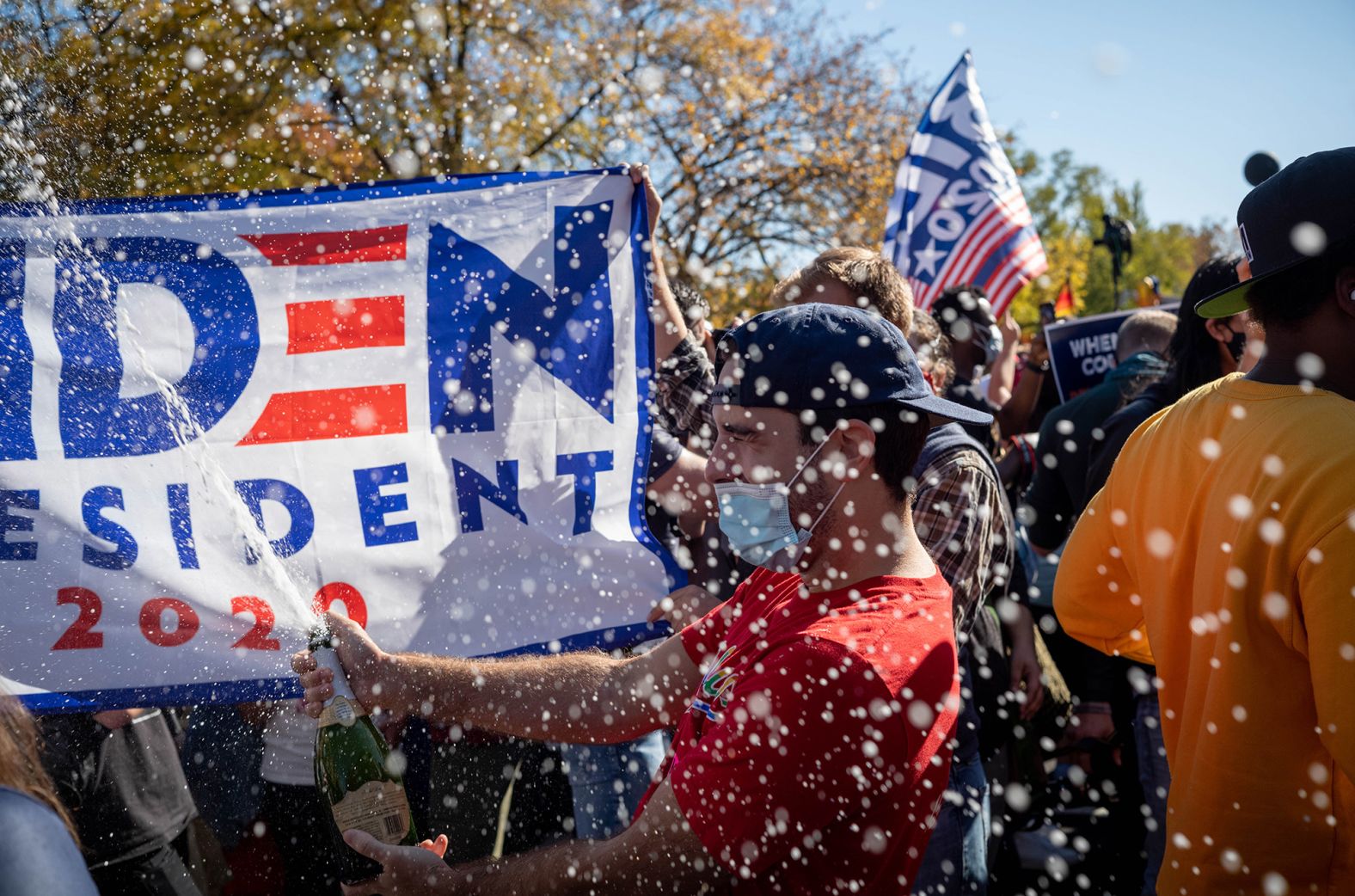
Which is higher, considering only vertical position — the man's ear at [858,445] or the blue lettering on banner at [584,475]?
the man's ear at [858,445]

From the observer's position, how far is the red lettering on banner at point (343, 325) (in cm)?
327

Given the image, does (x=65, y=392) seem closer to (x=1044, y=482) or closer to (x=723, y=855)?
(x=723, y=855)

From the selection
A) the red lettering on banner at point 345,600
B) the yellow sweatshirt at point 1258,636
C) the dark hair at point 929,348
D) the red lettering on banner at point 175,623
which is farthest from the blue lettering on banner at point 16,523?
the yellow sweatshirt at point 1258,636

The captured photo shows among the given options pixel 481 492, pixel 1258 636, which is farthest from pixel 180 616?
pixel 1258 636

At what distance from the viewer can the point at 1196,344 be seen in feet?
11.3

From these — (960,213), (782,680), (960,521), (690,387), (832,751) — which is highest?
(960,213)

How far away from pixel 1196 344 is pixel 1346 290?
1711 millimetres

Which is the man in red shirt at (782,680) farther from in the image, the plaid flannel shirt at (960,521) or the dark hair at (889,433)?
the plaid flannel shirt at (960,521)

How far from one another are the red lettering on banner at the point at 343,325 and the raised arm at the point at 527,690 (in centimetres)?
112

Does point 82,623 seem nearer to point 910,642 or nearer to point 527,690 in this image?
point 527,690

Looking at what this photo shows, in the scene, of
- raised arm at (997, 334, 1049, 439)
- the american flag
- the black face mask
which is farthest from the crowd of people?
raised arm at (997, 334, 1049, 439)

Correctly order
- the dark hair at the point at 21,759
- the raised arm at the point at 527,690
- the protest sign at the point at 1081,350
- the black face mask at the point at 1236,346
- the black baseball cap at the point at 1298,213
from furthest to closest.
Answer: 1. the protest sign at the point at 1081,350
2. the black face mask at the point at 1236,346
3. the raised arm at the point at 527,690
4. the black baseball cap at the point at 1298,213
5. the dark hair at the point at 21,759

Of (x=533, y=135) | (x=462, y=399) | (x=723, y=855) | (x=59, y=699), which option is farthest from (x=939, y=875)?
(x=533, y=135)

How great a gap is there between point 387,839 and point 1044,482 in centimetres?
329
